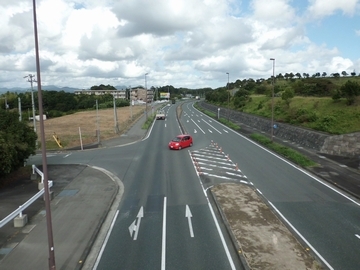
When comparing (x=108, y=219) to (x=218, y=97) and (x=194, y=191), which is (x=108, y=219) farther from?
(x=218, y=97)

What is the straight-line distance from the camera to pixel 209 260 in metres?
10.8

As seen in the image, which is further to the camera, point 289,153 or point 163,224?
point 289,153

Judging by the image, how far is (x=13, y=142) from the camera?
788 inches

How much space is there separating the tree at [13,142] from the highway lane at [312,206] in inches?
515

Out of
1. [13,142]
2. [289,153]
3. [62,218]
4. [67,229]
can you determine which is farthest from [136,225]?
[289,153]

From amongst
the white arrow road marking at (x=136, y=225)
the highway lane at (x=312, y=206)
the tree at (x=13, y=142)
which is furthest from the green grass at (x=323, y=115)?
the tree at (x=13, y=142)

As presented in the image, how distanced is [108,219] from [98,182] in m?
6.41

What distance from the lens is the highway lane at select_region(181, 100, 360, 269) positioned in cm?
1156

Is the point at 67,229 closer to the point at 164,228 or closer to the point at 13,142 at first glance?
the point at 164,228

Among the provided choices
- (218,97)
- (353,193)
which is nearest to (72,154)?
(353,193)

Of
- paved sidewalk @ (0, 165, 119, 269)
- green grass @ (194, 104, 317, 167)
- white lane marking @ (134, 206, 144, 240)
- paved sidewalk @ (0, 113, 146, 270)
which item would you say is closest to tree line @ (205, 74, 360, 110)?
green grass @ (194, 104, 317, 167)

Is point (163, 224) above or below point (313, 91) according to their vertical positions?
below

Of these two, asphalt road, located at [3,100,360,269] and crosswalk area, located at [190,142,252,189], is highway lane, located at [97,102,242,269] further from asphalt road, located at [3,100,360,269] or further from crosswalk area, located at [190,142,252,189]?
crosswalk area, located at [190,142,252,189]

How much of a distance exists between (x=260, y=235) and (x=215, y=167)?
1202cm
